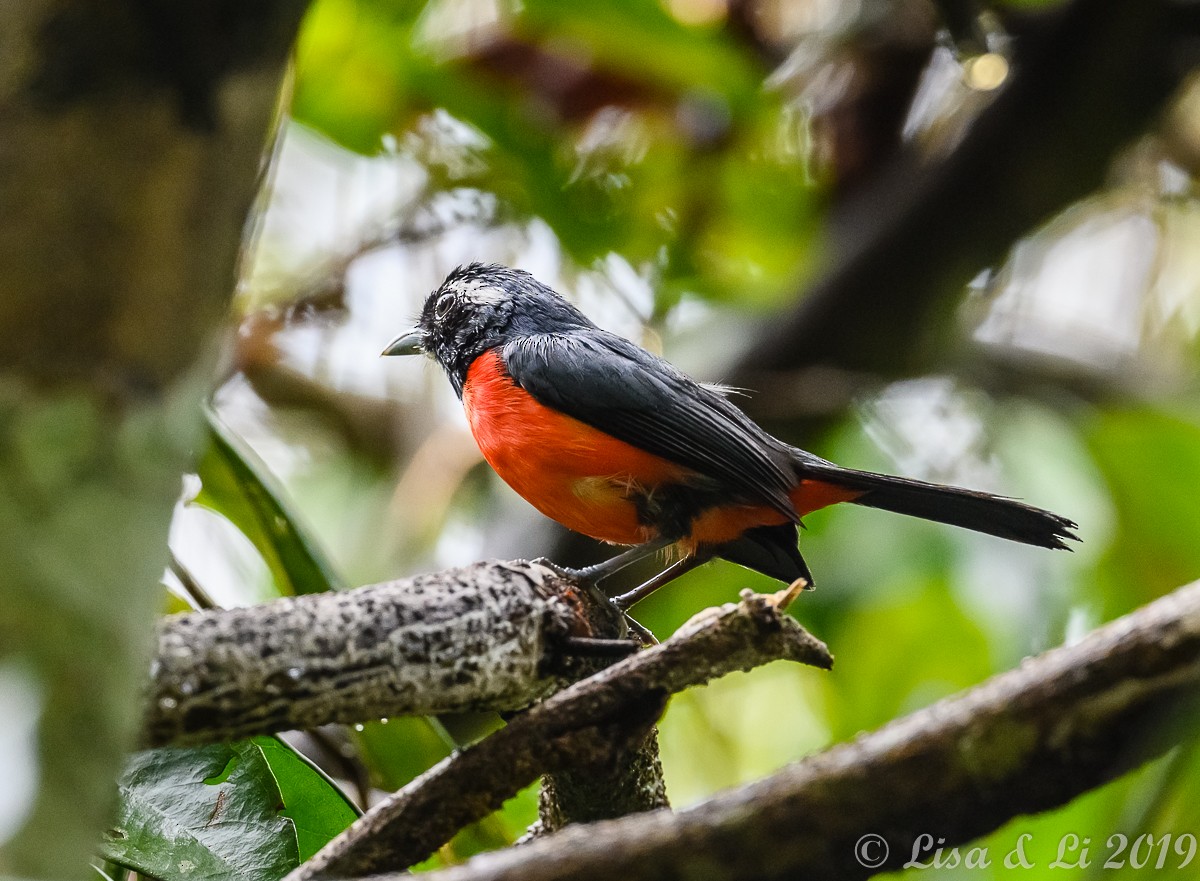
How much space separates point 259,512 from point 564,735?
3.77 feet

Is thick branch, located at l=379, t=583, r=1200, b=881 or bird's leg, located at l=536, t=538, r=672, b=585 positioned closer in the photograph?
thick branch, located at l=379, t=583, r=1200, b=881

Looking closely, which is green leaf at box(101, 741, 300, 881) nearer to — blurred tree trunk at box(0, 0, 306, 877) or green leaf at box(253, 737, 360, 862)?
green leaf at box(253, 737, 360, 862)

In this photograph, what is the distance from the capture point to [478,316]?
4.29 metres

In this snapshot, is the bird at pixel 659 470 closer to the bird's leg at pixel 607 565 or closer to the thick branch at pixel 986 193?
the bird's leg at pixel 607 565

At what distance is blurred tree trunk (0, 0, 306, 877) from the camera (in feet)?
4.03

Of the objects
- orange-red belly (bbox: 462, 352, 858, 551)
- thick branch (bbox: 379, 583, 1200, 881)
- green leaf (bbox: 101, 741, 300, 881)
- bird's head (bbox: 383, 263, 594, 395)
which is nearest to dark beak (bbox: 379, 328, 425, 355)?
bird's head (bbox: 383, 263, 594, 395)

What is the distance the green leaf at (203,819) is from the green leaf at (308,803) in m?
0.23

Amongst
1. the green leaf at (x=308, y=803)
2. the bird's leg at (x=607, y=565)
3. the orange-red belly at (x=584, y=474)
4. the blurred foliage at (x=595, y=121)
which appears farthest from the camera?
the blurred foliage at (x=595, y=121)

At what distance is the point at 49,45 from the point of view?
123 centimetres

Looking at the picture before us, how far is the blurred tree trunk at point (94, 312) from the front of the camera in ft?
4.03

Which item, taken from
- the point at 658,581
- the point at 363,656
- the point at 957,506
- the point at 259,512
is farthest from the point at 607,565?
the point at 363,656

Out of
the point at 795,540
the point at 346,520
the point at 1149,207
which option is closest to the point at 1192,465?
the point at 1149,207

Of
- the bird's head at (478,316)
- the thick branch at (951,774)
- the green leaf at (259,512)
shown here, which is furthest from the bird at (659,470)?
the thick branch at (951,774)

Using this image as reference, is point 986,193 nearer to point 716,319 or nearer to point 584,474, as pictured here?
point 716,319
